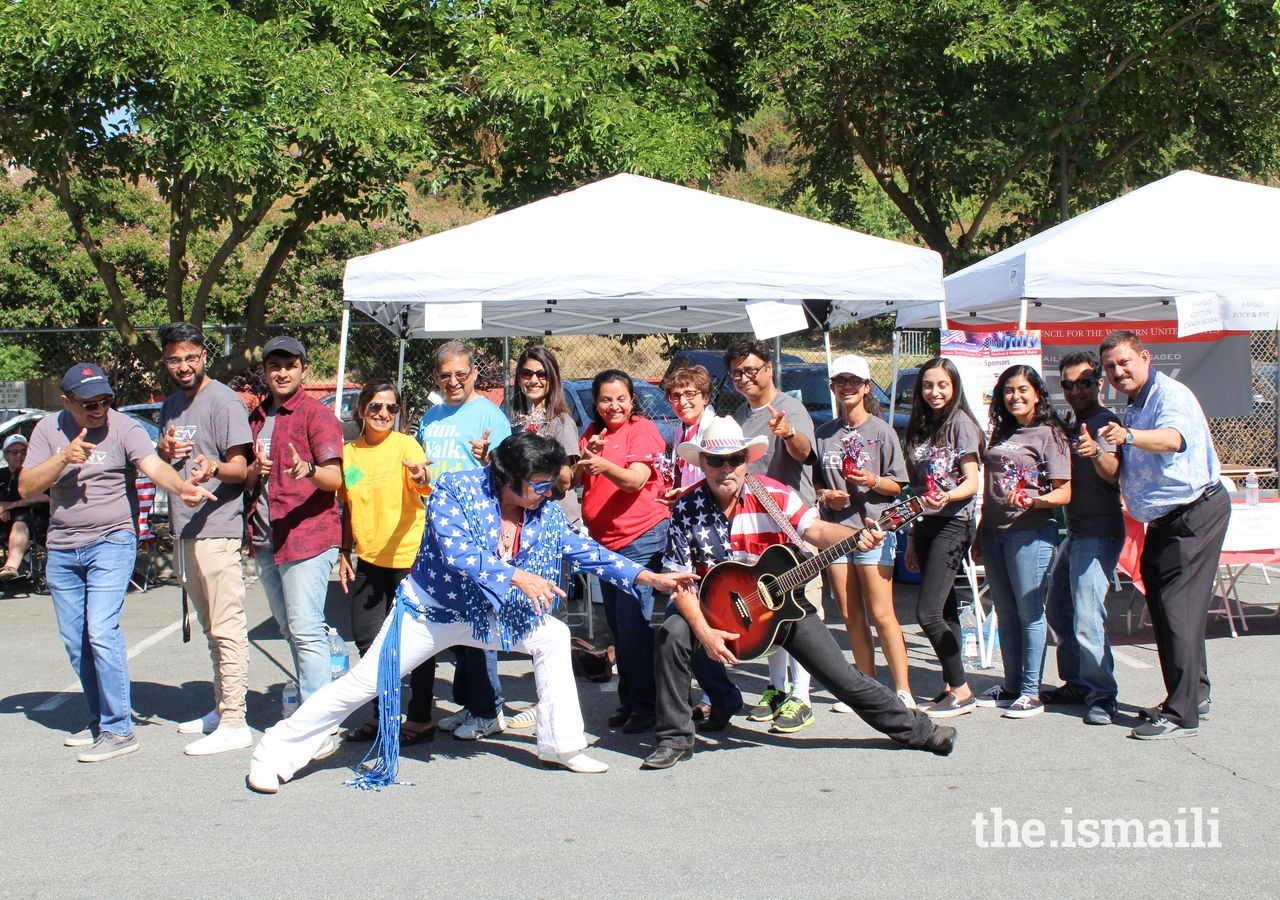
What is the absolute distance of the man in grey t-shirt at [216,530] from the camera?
543cm

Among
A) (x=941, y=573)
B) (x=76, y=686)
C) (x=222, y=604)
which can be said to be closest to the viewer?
(x=222, y=604)

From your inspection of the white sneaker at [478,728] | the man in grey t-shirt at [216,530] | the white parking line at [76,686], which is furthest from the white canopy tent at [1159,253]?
the white parking line at [76,686]

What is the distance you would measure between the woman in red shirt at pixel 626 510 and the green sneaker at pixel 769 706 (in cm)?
57

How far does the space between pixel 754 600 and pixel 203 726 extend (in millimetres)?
2837

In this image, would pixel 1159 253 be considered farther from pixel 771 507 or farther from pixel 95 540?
pixel 95 540

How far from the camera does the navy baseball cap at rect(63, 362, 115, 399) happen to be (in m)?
5.32

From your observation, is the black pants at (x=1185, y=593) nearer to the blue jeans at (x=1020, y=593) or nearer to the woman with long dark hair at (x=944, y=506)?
the blue jeans at (x=1020, y=593)

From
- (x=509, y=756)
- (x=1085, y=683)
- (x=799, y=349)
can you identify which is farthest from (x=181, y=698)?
(x=799, y=349)

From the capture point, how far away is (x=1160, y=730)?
17.6 ft

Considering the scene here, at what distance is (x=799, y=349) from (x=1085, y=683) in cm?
2679

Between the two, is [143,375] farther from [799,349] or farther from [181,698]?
[799,349]

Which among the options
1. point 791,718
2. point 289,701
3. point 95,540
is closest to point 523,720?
point 289,701

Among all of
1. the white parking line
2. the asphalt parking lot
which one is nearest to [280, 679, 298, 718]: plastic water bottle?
the asphalt parking lot

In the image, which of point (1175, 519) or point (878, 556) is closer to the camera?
point (1175, 519)
